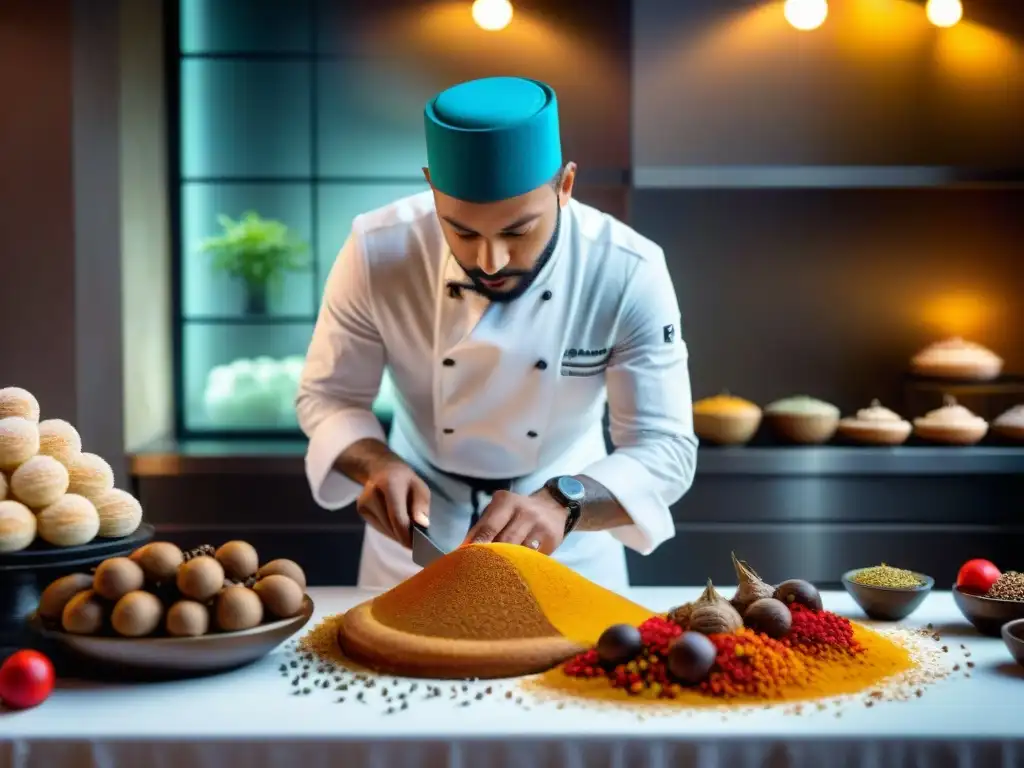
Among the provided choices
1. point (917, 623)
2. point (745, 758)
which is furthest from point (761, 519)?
point (745, 758)

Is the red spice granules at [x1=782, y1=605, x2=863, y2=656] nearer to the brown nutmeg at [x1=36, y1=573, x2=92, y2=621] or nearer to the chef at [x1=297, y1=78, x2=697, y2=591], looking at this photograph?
the chef at [x1=297, y1=78, x2=697, y2=591]

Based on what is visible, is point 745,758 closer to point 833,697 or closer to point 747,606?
point 833,697

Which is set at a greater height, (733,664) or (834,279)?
(834,279)

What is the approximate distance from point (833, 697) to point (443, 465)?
3.57 feet

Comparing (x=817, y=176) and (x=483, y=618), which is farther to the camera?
(x=817, y=176)

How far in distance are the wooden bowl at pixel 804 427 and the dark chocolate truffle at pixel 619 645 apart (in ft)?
6.86

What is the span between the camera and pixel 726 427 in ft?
11.0

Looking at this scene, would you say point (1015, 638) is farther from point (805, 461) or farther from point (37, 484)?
point (805, 461)

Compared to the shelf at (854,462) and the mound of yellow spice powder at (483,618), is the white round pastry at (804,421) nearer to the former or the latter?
the shelf at (854,462)

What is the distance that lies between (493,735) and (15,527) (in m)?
0.66

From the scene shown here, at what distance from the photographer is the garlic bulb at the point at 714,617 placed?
147 centimetres

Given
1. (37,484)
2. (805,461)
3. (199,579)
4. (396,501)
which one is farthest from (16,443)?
(805,461)

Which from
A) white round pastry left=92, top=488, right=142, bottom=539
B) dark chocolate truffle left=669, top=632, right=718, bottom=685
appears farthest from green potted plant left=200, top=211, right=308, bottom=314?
Answer: dark chocolate truffle left=669, top=632, right=718, bottom=685

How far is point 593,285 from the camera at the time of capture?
216 cm
